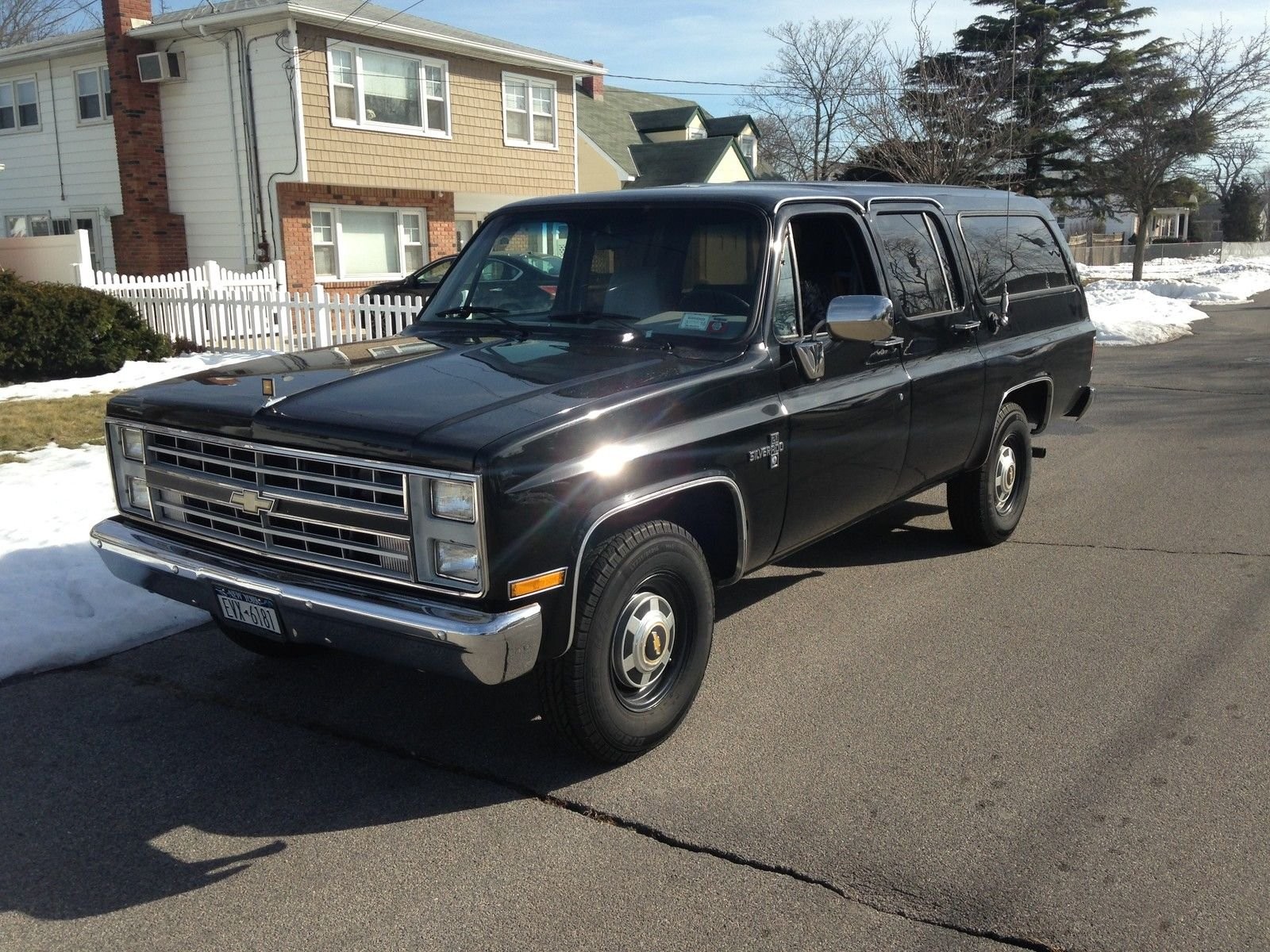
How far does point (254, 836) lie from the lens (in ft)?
12.3

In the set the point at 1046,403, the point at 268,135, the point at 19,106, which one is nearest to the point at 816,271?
the point at 1046,403

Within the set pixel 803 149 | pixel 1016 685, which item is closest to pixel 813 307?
pixel 1016 685

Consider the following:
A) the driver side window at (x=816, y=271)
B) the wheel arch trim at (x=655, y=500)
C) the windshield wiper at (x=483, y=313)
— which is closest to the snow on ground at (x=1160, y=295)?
the driver side window at (x=816, y=271)

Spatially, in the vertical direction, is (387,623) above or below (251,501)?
below

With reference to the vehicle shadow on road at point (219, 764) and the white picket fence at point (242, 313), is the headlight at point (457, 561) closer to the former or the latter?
the vehicle shadow on road at point (219, 764)

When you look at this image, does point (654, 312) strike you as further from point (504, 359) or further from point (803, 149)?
point (803, 149)

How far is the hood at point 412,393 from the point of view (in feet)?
12.0

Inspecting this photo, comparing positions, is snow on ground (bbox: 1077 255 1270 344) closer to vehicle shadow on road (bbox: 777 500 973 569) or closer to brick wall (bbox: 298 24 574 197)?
vehicle shadow on road (bbox: 777 500 973 569)

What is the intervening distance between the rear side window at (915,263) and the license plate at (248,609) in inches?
130

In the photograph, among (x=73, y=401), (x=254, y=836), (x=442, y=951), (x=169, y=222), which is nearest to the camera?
(x=442, y=951)

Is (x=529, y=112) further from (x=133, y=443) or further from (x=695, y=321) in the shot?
(x=133, y=443)

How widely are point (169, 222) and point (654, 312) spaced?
69.5 feet

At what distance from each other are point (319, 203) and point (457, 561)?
20557 mm

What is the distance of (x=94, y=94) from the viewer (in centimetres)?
2409
